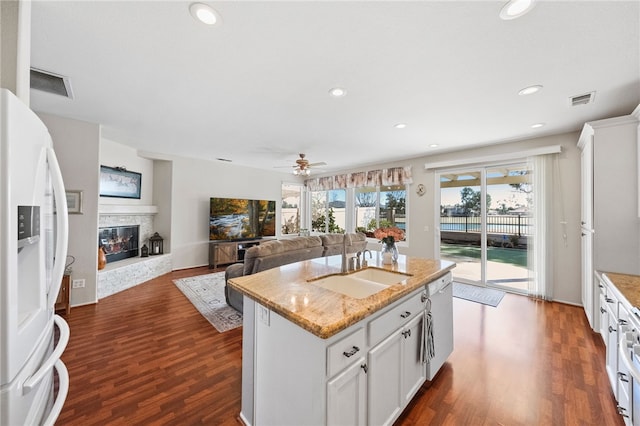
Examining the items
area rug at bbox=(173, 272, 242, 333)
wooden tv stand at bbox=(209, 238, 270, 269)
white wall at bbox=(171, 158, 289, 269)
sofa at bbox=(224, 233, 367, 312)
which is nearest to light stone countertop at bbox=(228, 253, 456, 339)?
sofa at bbox=(224, 233, 367, 312)

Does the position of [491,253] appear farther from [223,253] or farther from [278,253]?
[223,253]

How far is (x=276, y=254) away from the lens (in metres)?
3.00

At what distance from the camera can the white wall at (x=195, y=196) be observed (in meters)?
5.23

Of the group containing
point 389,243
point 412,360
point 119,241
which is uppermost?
point 389,243

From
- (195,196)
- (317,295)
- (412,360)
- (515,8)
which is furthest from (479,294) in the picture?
(195,196)

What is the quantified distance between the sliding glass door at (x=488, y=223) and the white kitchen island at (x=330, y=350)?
10.5ft

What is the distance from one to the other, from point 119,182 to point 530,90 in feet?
19.4

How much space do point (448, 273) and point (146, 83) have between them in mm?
3203

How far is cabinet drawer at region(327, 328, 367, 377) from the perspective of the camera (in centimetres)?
107

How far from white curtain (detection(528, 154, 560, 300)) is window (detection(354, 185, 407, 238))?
2168 mm

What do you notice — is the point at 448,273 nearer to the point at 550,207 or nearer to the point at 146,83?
the point at 550,207

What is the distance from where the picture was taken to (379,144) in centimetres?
416

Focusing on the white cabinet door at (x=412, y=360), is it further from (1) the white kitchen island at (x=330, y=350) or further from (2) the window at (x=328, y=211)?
(2) the window at (x=328, y=211)

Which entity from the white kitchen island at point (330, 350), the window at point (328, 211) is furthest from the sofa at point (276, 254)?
the window at point (328, 211)
